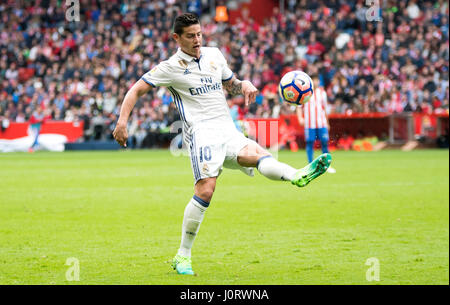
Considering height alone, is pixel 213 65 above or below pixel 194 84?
above

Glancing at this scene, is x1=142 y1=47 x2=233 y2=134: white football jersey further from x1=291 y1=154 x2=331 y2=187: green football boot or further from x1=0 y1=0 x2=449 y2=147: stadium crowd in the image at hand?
x1=0 y1=0 x2=449 y2=147: stadium crowd

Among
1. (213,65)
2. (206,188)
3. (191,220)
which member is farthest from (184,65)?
(191,220)

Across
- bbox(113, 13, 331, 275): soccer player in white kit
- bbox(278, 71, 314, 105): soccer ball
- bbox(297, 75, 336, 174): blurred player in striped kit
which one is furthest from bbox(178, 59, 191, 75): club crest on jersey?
bbox(297, 75, 336, 174): blurred player in striped kit

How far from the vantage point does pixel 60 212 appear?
10.5m

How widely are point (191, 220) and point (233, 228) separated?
106 inches

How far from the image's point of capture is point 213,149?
20.4 feet

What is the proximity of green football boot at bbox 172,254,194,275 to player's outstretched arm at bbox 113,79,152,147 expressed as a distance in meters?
1.14

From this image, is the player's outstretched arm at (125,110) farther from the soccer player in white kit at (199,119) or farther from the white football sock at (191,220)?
the white football sock at (191,220)

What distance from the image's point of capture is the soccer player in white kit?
615 centimetres

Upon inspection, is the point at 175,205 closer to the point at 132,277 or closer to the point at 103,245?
the point at 103,245

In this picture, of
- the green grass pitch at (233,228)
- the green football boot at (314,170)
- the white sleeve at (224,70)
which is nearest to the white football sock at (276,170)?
the green football boot at (314,170)

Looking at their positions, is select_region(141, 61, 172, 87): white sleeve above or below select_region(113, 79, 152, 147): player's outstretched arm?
above

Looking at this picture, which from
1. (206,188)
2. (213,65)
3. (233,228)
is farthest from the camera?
(233,228)

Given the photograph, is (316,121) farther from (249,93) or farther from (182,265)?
(182,265)
